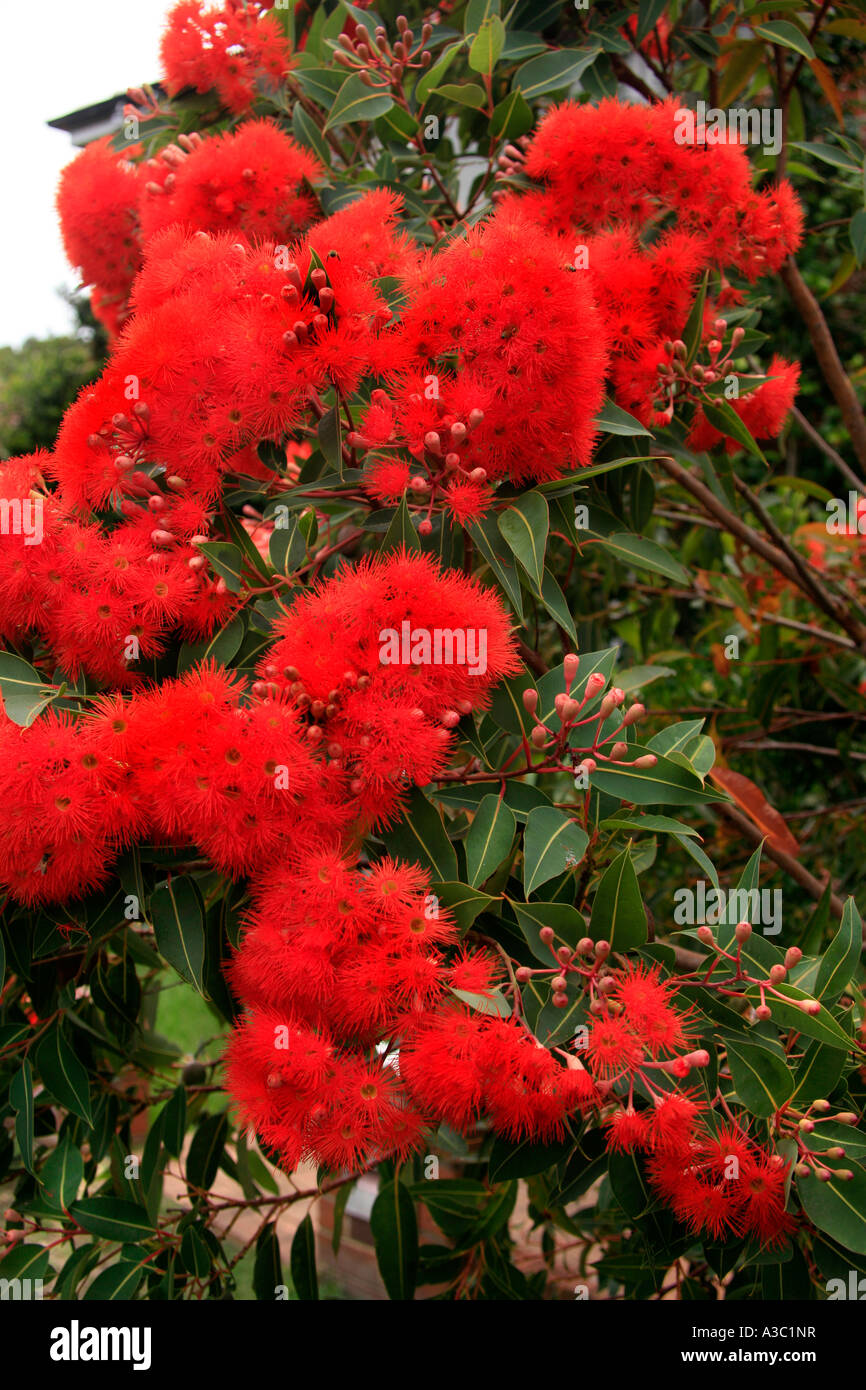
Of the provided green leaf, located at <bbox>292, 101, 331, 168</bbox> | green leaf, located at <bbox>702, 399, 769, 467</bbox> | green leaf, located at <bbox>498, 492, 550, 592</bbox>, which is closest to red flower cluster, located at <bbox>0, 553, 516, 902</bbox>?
green leaf, located at <bbox>498, 492, 550, 592</bbox>

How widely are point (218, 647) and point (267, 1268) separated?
1374 millimetres

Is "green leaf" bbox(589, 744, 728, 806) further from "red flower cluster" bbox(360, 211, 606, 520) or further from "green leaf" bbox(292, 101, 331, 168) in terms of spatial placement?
"green leaf" bbox(292, 101, 331, 168)

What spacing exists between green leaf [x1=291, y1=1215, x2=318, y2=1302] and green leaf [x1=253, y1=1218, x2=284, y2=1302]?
1.4 inches

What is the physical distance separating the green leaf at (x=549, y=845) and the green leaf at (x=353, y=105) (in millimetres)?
1545

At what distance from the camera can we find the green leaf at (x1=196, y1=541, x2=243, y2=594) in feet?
5.19

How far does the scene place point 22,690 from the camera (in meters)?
1.53

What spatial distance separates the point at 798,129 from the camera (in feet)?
10.5

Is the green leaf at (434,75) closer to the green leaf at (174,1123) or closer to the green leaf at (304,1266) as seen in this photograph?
the green leaf at (174,1123)

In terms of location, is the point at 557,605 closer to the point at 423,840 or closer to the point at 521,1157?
the point at 423,840

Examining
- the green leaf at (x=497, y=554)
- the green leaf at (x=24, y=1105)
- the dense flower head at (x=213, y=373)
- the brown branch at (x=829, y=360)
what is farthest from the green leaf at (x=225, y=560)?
the brown branch at (x=829, y=360)

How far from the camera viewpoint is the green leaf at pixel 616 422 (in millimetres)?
1709

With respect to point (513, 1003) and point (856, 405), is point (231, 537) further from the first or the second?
point (856, 405)

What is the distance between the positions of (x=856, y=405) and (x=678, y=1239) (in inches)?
94.1
